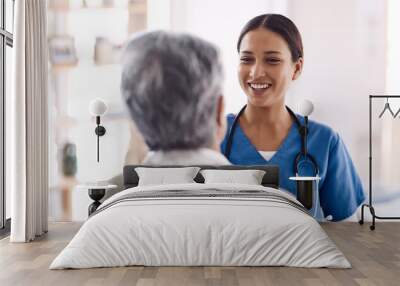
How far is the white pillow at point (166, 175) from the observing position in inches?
253

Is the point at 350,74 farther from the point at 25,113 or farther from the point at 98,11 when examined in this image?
the point at 25,113

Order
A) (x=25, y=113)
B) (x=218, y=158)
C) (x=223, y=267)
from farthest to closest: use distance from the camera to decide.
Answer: (x=218, y=158) < (x=25, y=113) < (x=223, y=267)

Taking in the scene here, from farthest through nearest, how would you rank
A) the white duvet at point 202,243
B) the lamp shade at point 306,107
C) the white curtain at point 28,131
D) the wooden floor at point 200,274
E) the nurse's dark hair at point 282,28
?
the nurse's dark hair at point 282,28 → the lamp shade at point 306,107 → the white curtain at point 28,131 → the white duvet at point 202,243 → the wooden floor at point 200,274

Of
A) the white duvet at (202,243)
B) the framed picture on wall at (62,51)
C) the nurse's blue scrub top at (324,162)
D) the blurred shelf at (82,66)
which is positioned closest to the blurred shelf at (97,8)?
the framed picture on wall at (62,51)

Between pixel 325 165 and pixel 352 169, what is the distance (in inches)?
12.9

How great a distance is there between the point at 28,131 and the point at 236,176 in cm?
214

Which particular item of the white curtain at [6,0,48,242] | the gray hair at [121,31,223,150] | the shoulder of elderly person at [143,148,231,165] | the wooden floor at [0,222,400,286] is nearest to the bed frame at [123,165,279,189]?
the shoulder of elderly person at [143,148,231,165]

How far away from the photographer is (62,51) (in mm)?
7125

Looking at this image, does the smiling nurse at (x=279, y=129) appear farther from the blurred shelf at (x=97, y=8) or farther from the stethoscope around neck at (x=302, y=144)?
the blurred shelf at (x=97, y=8)

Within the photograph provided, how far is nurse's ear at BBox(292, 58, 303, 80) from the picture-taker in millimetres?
6973

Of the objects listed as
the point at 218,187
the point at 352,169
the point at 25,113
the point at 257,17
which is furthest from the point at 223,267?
the point at 257,17

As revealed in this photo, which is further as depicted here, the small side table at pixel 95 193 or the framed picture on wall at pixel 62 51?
the framed picture on wall at pixel 62 51

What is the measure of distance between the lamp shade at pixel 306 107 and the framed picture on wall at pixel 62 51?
265 centimetres

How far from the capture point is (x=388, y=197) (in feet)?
22.9
